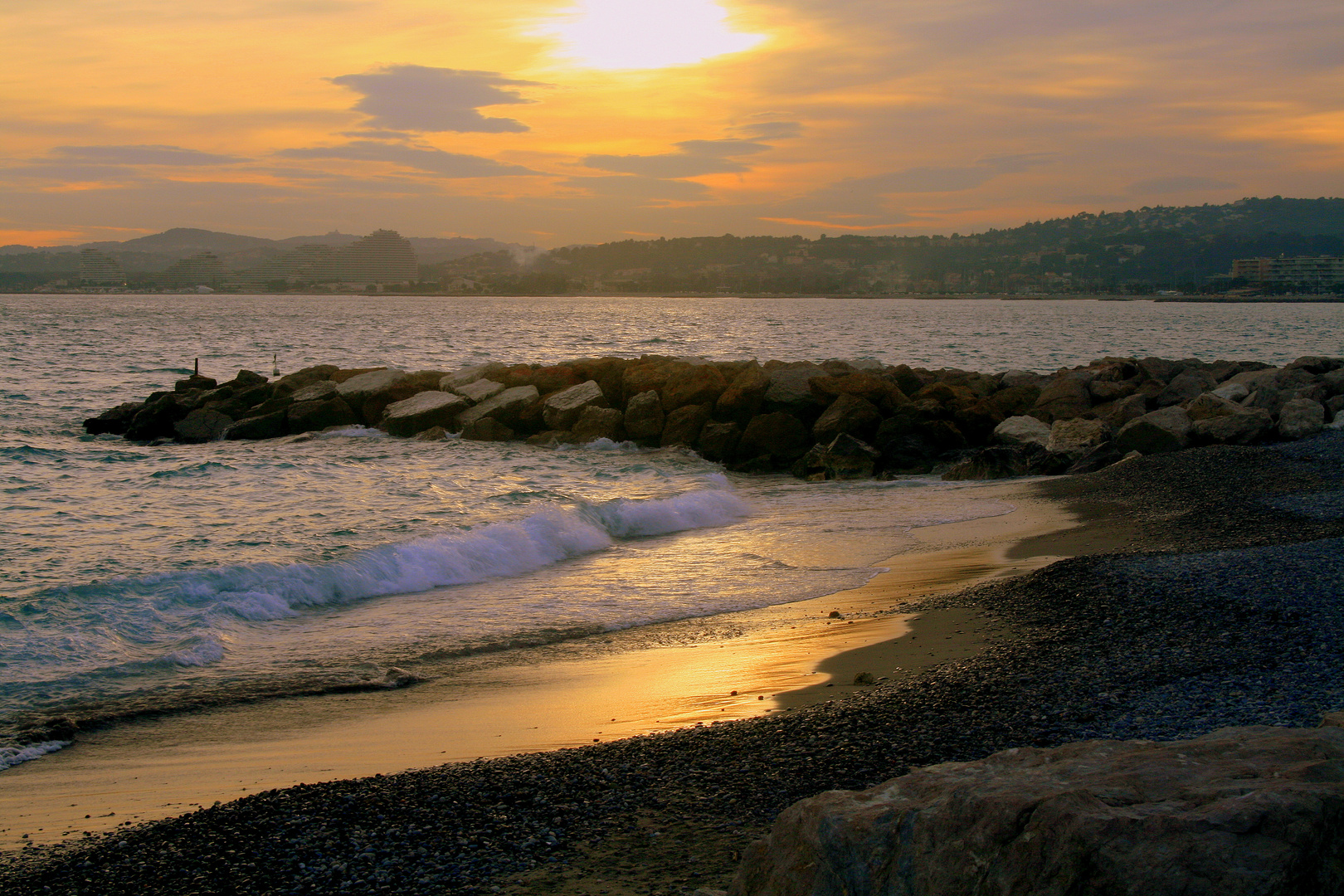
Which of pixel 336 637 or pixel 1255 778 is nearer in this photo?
pixel 1255 778

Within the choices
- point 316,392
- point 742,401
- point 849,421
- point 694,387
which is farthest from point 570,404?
point 316,392

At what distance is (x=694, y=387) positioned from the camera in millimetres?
17844

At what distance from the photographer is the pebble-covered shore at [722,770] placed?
321cm

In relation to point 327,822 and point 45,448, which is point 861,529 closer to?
point 327,822

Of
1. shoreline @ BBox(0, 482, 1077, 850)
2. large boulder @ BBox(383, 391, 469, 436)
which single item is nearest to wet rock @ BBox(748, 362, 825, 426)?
large boulder @ BBox(383, 391, 469, 436)

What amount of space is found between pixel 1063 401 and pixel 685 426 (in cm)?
734

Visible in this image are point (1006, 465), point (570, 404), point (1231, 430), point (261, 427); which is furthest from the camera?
point (261, 427)

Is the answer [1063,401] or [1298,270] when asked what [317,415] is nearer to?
[1063,401]

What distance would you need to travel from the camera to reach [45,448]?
16.0 m

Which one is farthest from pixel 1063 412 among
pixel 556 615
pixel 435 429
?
pixel 556 615

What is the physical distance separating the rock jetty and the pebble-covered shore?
843cm

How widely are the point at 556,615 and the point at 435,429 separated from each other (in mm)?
11644

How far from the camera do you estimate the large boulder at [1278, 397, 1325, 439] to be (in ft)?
46.7

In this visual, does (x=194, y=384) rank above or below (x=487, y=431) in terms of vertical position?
above
